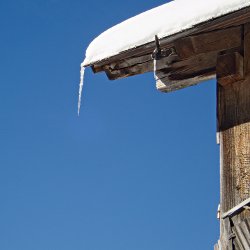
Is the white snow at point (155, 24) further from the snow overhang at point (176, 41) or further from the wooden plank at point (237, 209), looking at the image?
the wooden plank at point (237, 209)

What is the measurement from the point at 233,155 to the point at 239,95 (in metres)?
0.40

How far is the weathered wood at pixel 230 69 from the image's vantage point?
345 cm

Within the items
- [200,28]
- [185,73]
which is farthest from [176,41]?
[185,73]

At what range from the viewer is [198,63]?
150 inches

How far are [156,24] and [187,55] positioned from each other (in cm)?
41

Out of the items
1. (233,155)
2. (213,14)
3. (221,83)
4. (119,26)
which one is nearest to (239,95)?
(221,83)

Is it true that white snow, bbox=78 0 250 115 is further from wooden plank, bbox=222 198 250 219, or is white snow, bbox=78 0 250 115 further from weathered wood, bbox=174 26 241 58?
wooden plank, bbox=222 198 250 219

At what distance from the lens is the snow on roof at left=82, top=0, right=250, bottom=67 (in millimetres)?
3057

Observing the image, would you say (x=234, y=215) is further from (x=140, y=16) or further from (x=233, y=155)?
(x=140, y=16)

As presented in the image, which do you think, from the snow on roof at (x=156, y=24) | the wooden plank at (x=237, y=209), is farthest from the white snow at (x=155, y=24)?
the wooden plank at (x=237, y=209)

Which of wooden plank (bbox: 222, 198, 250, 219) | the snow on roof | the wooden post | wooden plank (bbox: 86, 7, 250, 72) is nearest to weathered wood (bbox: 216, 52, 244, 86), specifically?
the wooden post

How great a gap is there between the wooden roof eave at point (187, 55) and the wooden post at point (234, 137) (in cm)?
10

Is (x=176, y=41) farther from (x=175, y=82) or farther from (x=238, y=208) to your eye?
(x=238, y=208)

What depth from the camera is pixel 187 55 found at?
3.55 meters
